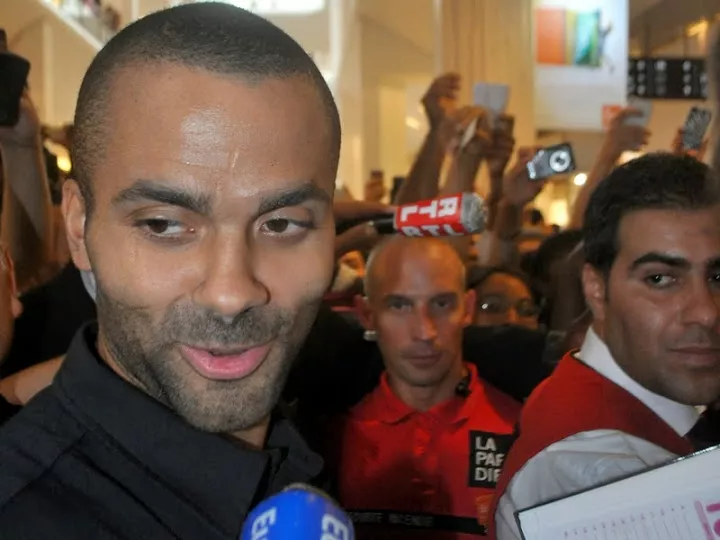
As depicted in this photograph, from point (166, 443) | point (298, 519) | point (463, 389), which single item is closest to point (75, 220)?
point (166, 443)

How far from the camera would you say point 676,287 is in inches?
51.9

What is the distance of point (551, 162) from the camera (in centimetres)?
227

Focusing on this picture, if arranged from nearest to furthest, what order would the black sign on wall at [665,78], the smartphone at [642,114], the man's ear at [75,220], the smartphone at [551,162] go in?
1. the man's ear at [75,220]
2. the smartphone at [551,162]
3. the smartphone at [642,114]
4. the black sign on wall at [665,78]

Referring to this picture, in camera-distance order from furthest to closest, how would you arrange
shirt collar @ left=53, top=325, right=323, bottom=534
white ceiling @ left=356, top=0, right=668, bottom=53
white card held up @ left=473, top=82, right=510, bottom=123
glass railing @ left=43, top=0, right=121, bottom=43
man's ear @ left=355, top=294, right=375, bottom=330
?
glass railing @ left=43, top=0, right=121, bottom=43 → white ceiling @ left=356, top=0, right=668, bottom=53 → white card held up @ left=473, top=82, right=510, bottom=123 → man's ear @ left=355, top=294, right=375, bottom=330 → shirt collar @ left=53, top=325, right=323, bottom=534

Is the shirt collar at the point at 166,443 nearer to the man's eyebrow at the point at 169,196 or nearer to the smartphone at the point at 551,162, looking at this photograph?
the man's eyebrow at the point at 169,196

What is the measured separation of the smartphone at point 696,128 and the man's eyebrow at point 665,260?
0.70 meters

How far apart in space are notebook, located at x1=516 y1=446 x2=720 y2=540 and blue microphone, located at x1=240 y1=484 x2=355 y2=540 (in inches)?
11.7

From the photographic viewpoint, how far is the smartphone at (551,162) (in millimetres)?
2189

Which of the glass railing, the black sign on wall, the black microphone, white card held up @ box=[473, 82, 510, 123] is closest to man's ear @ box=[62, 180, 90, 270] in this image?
the black microphone

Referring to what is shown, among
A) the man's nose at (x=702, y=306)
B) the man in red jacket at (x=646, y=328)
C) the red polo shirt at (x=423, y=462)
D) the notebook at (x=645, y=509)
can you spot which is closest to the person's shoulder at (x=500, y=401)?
the red polo shirt at (x=423, y=462)

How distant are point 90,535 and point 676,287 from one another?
3.40 feet

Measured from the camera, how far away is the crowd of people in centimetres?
73

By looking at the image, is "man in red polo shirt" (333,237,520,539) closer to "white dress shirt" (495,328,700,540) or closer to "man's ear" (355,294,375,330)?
"man's ear" (355,294,375,330)

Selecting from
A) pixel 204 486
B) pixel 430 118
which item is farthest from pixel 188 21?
pixel 430 118
